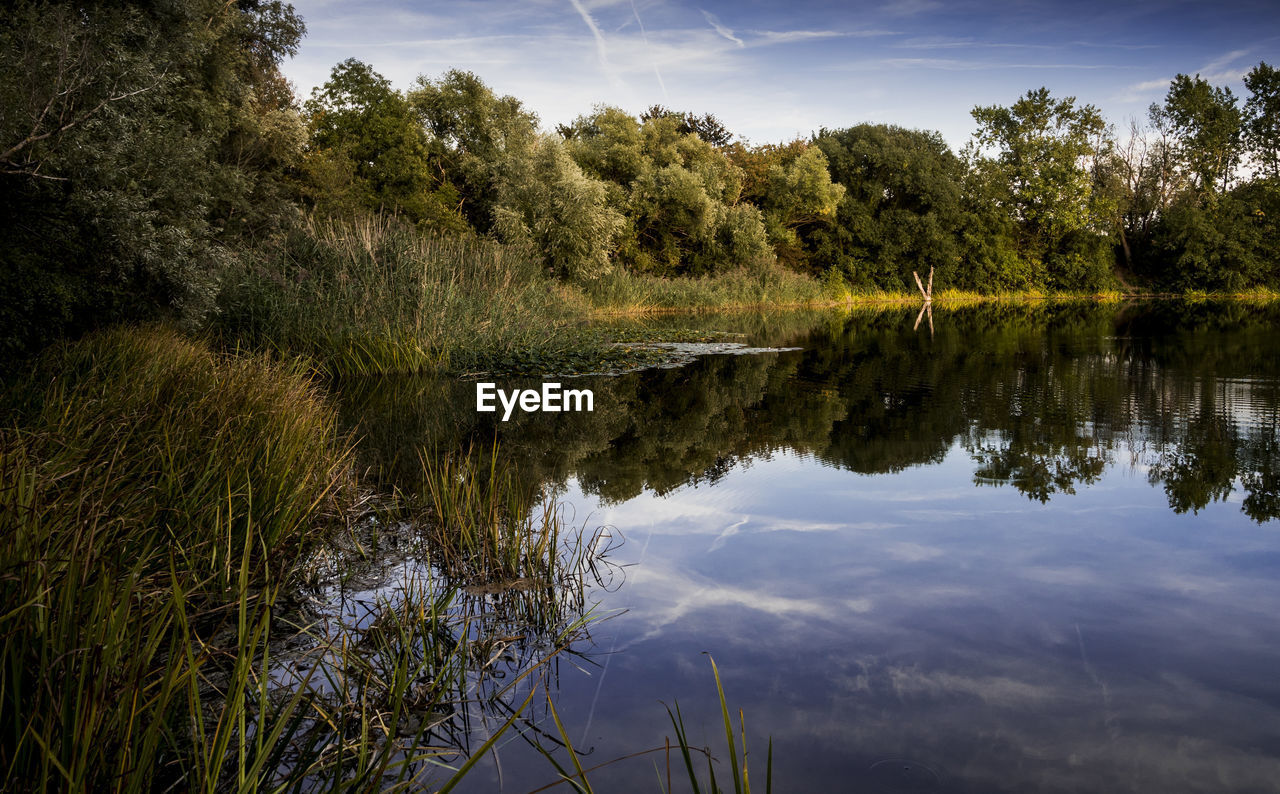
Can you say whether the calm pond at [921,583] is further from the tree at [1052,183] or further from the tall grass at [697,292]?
the tree at [1052,183]

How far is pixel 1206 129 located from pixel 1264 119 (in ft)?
8.21

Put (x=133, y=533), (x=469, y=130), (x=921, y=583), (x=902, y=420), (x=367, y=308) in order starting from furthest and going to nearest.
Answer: (x=469, y=130) < (x=367, y=308) < (x=902, y=420) < (x=921, y=583) < (x=133, y=533)

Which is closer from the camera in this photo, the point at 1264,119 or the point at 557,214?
the point at 557,214

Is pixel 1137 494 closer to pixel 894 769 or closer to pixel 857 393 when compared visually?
pixel 894 769

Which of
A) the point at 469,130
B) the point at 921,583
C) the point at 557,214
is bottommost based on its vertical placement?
the point at 921,583

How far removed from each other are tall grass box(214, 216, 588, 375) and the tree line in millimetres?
844

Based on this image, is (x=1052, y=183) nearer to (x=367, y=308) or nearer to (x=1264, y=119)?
(x=1264, y=119)

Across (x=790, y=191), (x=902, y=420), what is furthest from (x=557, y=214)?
(x=902, y=420)

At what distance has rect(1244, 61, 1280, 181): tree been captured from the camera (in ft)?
142

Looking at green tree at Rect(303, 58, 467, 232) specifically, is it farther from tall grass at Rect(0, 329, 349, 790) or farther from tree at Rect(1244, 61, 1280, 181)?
tree at Rect(1244, 61, 1280, 181)

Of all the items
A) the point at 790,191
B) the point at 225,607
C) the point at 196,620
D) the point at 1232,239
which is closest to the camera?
the point at 225,607

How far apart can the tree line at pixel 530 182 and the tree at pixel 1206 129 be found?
0.11m

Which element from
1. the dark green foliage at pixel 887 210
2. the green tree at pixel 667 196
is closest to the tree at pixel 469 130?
the green tree at pixel 667 196

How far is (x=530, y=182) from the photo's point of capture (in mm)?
26375
